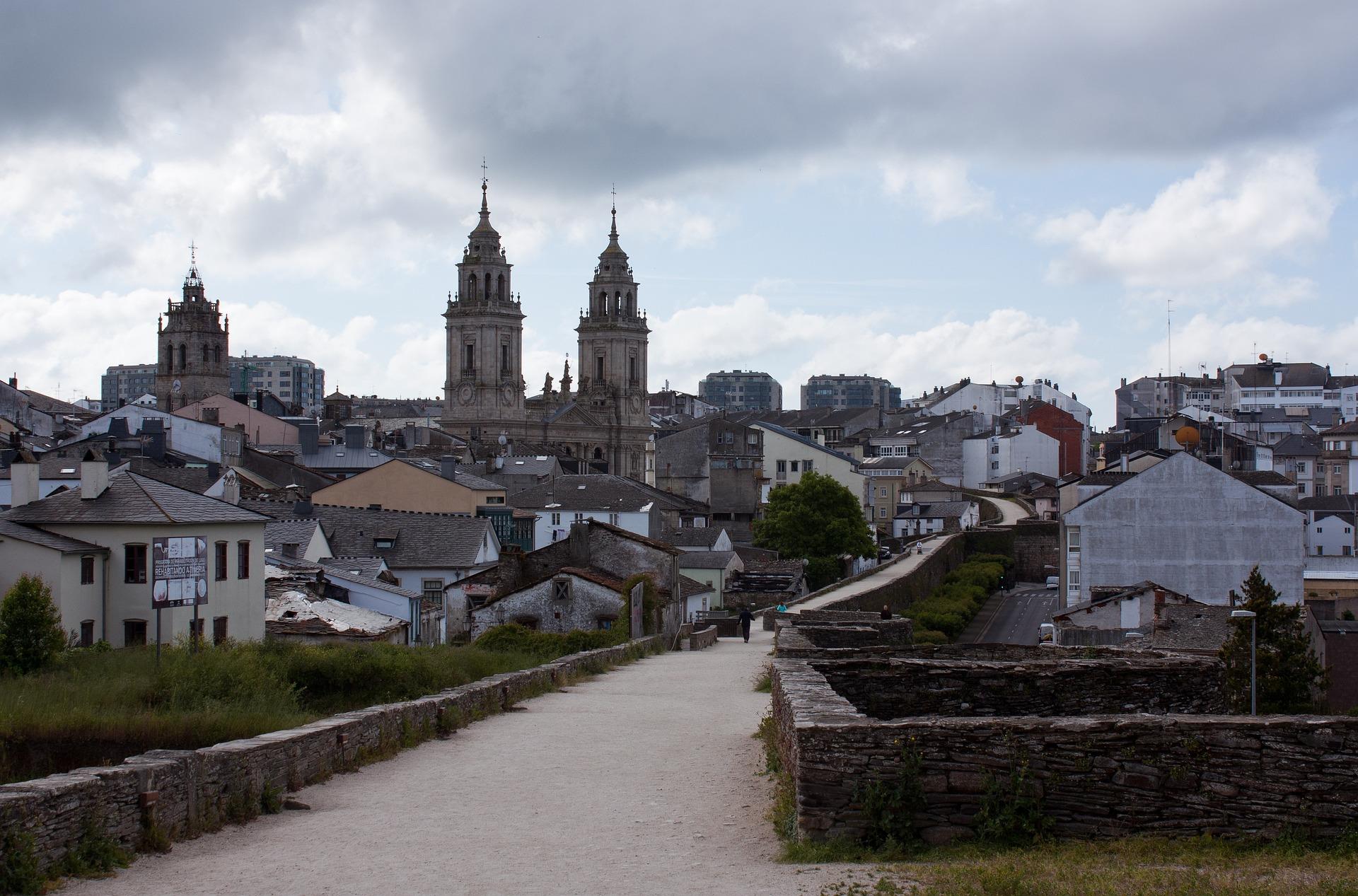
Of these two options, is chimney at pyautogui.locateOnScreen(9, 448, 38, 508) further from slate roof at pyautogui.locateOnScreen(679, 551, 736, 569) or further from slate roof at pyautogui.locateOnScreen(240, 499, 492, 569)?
slate roof at pyautogui.locateOnScreen(679, 551, 736, 569)

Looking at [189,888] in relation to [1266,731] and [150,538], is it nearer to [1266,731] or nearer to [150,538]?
[1266,731]

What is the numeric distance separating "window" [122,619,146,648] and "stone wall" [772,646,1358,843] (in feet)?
67.0

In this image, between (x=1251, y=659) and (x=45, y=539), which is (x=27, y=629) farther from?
(x=1251, y=659)

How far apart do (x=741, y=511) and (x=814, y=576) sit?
77.8ft

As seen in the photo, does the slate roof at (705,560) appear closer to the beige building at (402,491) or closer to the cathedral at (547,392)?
the beige building at (402,491)

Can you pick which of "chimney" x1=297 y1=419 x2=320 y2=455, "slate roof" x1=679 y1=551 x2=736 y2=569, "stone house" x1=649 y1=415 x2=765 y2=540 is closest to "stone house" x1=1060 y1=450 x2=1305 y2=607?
"slate roof" x1=679 y1=551 x2=736 y2=569

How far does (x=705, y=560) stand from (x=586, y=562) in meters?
20.1

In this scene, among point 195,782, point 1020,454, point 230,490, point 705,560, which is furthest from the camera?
point 1020,454

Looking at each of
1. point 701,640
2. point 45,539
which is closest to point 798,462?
point 701,640

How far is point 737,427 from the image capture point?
113 metres

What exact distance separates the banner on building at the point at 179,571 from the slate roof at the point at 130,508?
25.8ft

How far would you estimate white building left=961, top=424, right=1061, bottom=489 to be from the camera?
12281 centimetres

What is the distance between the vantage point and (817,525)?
250 feet

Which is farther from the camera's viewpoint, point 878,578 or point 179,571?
point 878,578
